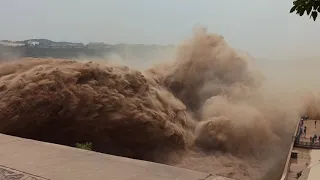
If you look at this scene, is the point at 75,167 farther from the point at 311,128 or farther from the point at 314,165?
the point at 311,128

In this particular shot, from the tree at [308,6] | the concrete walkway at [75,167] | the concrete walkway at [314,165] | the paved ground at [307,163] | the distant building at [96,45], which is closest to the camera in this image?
the tree at [308,6]

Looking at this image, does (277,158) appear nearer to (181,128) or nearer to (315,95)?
(181,128)

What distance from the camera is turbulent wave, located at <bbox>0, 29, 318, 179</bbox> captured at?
10.4 metres

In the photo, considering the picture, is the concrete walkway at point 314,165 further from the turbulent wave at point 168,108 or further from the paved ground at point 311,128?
Result: the paved ground at point 311,128

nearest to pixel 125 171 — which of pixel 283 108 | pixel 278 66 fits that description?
pixel 283 108

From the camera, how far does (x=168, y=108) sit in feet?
41.3

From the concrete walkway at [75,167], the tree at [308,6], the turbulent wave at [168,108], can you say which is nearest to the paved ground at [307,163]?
Result: the turbulent wave at [168,108]

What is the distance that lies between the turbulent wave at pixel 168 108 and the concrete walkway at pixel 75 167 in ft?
25.8

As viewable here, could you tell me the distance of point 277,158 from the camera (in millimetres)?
12961

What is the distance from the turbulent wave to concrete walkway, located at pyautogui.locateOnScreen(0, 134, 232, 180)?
310 inches

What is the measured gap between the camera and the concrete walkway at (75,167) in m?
2.04

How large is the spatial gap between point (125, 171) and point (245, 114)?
12.0 m

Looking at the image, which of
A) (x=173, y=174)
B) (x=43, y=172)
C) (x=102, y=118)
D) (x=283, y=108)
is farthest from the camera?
(x=283, y=108)

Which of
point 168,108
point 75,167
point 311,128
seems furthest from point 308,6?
point 311,128
